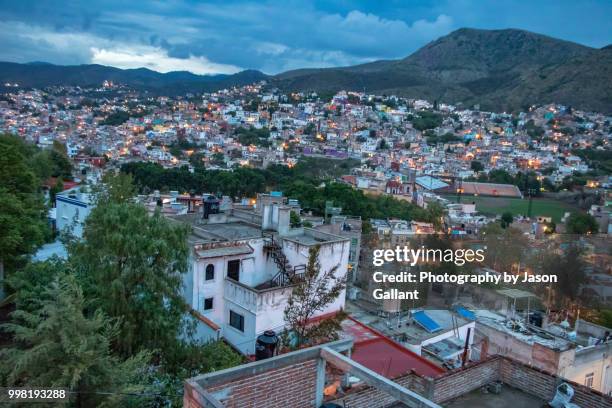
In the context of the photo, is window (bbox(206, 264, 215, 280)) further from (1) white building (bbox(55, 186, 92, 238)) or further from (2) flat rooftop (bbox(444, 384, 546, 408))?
(1) white building (bbox(55, 186, 92, 238))

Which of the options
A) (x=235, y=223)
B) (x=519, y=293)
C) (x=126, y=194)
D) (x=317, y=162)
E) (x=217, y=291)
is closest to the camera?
(x=217, y=291)

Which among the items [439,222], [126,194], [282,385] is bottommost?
[439,222]

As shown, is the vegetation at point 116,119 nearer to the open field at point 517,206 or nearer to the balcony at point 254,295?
the open field at point 517,206

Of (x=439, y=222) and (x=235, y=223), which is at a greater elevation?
(x=235, y=223)

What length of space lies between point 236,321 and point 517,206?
128 feet

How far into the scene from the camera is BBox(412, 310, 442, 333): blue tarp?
425 inches

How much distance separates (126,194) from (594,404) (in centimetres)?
1500

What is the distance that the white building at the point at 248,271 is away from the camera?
9422 millimetres

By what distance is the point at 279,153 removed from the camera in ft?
195

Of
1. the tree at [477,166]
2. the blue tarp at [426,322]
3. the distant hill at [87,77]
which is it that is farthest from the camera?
the distant hill at [87,77]

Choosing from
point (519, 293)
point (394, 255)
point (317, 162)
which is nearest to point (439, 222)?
point (394, 255)

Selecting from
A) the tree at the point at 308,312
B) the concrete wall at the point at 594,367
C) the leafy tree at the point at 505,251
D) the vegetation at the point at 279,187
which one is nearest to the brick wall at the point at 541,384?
the tree at the point at 308,312

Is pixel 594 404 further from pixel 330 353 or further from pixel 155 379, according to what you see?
pixel 155 379

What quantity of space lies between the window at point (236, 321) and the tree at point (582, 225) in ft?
80.2
